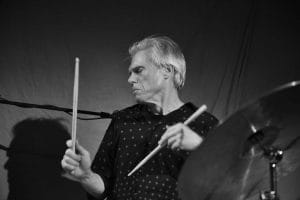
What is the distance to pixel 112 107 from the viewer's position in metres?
1.61

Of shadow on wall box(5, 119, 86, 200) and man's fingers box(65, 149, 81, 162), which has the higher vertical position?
shadow on wall box(5, 119, 86, 200)

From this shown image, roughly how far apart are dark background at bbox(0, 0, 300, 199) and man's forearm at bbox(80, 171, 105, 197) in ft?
1.26

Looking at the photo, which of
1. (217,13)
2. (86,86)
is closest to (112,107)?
(86,86)

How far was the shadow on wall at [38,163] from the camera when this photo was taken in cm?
147

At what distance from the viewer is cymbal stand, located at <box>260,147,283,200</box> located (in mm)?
954

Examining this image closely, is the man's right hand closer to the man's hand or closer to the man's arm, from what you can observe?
the man's arm

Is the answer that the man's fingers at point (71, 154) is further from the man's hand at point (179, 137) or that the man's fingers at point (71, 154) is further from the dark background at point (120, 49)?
the dark background at point (120, 49)

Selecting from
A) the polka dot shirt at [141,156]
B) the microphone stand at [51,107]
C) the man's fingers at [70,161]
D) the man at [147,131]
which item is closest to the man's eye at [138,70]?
the man at [147,131]

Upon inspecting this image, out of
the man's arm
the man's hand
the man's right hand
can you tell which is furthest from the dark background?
the man's hand

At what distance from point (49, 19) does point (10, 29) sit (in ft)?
0.45

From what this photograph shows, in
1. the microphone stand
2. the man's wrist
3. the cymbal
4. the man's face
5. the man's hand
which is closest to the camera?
the cymbal

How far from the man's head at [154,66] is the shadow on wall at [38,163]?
416 millimetres

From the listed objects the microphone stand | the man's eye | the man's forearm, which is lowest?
the man's forearm

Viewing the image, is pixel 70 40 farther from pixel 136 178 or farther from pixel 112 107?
pixel 136 178
